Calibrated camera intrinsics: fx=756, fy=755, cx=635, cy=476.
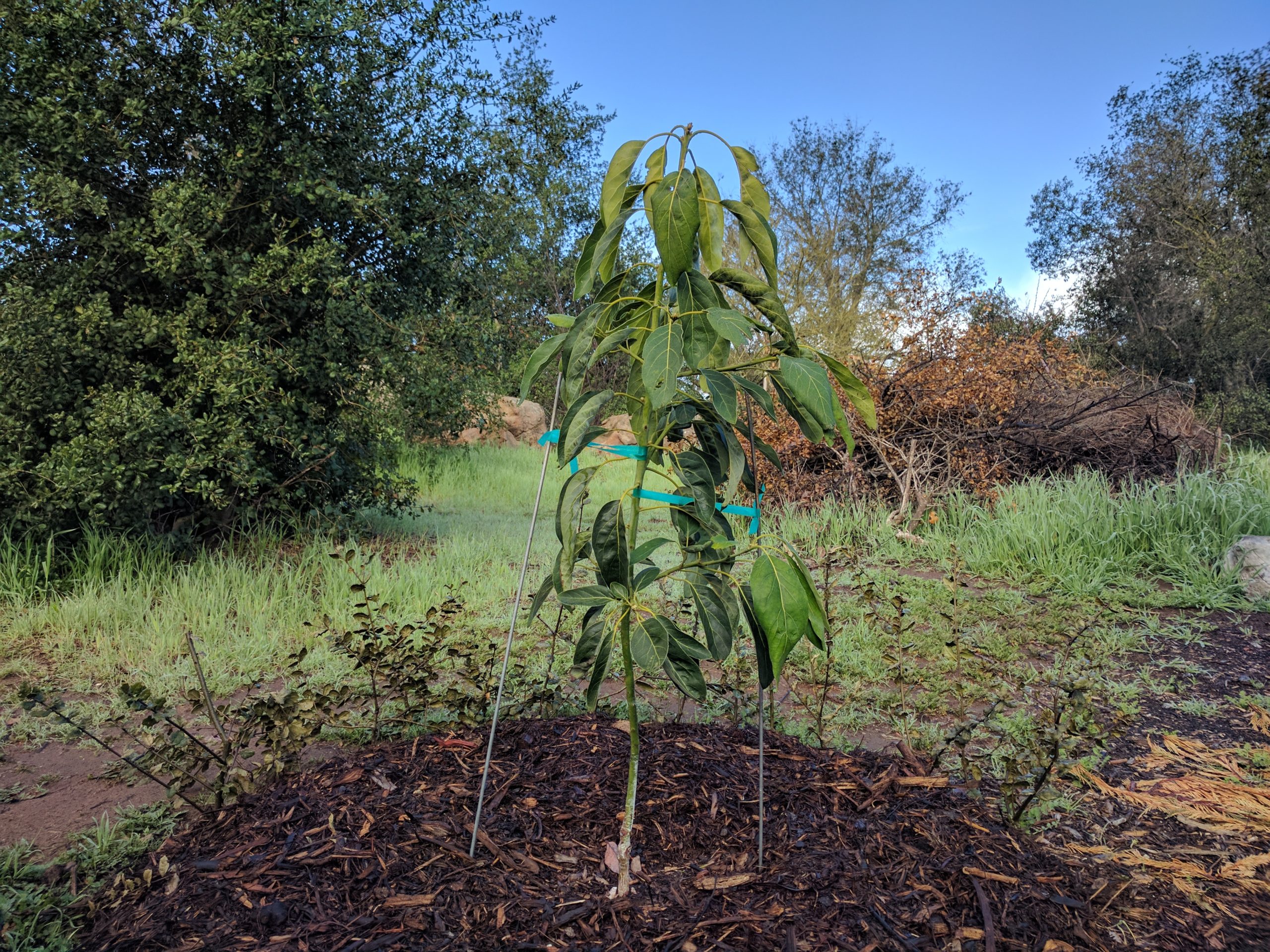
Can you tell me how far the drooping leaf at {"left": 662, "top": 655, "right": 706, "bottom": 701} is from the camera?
1.70 meters

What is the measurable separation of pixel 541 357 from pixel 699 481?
1.50 ft

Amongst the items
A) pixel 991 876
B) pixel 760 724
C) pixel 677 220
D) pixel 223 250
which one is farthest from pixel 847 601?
pixel 223 250

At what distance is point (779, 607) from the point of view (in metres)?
1.46

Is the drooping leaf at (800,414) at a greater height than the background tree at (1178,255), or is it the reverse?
the background tree at (1178,255)

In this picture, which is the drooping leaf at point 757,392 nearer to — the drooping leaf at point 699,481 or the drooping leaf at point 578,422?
the drooping leaf at point 699,481

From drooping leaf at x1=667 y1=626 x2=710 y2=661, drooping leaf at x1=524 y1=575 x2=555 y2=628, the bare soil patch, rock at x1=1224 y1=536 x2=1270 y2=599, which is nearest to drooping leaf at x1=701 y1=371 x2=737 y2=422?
drooping leaf at x1=667 y1=626 x2=710 y2=661

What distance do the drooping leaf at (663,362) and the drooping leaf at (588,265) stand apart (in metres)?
0.28

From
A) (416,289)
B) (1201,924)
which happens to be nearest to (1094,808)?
(1201,924)

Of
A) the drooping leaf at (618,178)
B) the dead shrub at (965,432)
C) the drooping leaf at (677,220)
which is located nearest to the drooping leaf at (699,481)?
the drooping leaf at (677,220)

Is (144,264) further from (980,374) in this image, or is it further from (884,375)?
(980,374)

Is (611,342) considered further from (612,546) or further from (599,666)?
(599,666)

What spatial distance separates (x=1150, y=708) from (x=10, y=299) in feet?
20.3

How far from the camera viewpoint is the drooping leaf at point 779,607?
1.45 metres

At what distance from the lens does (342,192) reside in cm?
450
